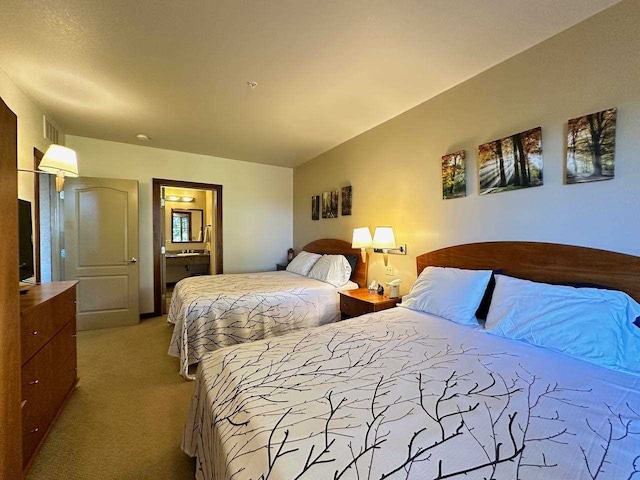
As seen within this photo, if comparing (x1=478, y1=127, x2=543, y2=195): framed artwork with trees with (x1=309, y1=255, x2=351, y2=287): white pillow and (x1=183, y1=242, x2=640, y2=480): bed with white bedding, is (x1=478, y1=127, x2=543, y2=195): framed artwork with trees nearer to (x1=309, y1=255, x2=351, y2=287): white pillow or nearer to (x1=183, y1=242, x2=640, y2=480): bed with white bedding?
(x1=183, y1=242, x2=640, y2=480): bed with white bedding

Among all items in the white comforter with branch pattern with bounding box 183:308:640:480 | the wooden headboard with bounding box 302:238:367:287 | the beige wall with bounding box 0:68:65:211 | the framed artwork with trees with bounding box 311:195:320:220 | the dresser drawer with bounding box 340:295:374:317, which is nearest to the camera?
the white comforter with branch pattern with bounding box 183:308:640:480

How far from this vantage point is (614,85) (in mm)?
1613

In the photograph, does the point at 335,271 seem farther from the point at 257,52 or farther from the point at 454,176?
the point at 257,52

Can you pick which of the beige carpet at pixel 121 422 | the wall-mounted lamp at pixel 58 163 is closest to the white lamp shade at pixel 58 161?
the wall-mounted lamp at pixel 58 163

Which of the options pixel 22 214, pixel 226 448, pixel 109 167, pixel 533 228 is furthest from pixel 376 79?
pixel 109 167

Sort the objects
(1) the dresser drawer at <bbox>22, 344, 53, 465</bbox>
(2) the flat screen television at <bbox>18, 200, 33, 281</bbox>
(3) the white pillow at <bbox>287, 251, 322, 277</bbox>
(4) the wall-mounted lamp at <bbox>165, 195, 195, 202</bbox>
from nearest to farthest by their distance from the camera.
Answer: (1) the dresser drawer at <bbox>22, 344, 53, 465</bbox> → (2) the flat screen television at <bbox>18, 200, 33, 281</bbox> → (3) the white pillow at <bbox>287, 251, 322, 277</bbox> → (4) the wall-mounted lamp at <bbox>165, 195, 195, 202</bbox>

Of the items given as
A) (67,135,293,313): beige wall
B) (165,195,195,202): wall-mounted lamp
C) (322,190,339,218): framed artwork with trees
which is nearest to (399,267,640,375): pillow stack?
(322,190,339,218): framed artwork with trees

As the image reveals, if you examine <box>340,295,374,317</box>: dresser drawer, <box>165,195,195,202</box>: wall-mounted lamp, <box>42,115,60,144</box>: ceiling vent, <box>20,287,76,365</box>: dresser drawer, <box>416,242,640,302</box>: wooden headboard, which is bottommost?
<box>340,295,374,317</box>: dresser drawer

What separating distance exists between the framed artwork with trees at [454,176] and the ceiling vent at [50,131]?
4.26 m

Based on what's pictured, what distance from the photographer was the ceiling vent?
308 cm

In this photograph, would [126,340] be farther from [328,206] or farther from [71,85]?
[328,206]

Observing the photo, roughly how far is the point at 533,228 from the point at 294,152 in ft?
11.2

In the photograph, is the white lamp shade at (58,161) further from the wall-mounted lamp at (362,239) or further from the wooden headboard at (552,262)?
the wooden headboard at (552,262)

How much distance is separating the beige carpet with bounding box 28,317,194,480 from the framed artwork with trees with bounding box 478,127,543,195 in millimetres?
2812
